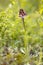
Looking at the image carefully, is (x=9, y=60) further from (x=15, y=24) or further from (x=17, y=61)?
(x=15, y=24)

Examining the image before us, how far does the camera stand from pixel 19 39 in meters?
3.24

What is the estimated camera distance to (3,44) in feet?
9.77

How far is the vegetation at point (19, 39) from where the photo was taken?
277cm

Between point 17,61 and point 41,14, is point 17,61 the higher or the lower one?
the lower one

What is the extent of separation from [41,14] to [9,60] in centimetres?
102

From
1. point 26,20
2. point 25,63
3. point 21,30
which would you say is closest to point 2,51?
point 25,63

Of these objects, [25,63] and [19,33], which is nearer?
[25,63]

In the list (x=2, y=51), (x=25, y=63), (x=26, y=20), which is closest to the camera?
(x=25, y=63)

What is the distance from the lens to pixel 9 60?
2748 millimetres

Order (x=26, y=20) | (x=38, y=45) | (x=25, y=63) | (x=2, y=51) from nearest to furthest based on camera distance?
(x=25, y=63) → (x=2, y=51) → (x=38, y=45) → (x=26, y=20)

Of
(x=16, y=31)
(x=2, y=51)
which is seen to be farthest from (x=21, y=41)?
(x=2, y=51)

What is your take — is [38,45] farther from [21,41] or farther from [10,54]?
[10,54]

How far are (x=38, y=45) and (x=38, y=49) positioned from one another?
131mm

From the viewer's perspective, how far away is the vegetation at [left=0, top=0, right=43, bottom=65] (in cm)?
277
